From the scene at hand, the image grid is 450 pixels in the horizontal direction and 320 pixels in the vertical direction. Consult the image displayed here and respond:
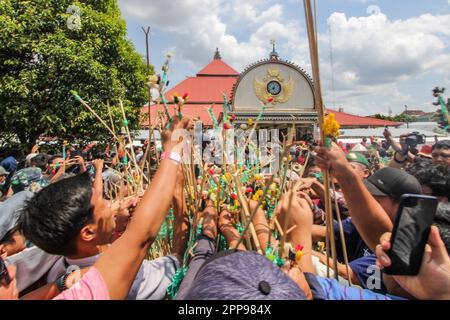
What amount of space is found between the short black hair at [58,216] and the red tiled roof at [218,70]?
2404cm

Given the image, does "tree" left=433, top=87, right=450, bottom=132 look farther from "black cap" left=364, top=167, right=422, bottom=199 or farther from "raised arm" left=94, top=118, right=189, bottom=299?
"raised arm" left=94, top=118, right=189, bottom=299

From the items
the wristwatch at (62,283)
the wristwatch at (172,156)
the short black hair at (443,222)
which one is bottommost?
the wristwatch at (62,283)

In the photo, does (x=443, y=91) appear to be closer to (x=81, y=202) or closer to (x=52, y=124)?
(x=81, y=202)

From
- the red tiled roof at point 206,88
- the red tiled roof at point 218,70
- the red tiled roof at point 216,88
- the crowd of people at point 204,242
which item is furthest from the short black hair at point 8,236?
the red tiled roof at point 218,70

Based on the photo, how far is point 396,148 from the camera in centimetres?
331

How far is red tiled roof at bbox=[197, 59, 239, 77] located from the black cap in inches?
938

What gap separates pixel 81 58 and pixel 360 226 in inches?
315

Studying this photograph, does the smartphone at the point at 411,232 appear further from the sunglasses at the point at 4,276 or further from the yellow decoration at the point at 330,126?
the sunglasses at the point at 4,276

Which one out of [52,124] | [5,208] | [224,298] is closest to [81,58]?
[52,124]

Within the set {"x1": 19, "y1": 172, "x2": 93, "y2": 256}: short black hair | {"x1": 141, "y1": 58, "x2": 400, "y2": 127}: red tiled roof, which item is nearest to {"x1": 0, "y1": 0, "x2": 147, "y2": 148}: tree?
{"x1": 19, "y1": 172, "x2": 93, "y2": 256}: short black hair

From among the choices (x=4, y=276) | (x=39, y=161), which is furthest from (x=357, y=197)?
(x=39, y=161)

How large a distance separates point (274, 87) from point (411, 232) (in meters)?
15.4

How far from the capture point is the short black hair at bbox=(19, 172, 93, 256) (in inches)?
35.7

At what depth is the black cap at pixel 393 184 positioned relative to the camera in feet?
3.92
